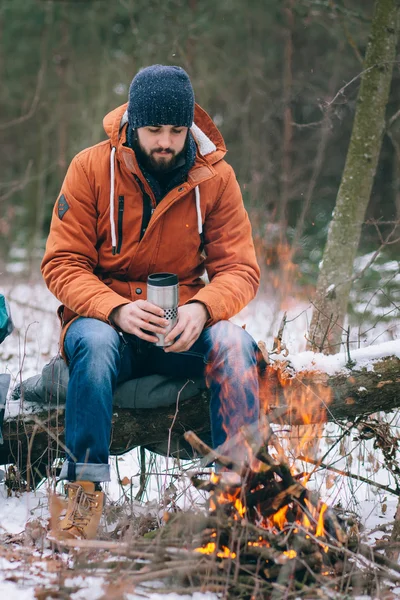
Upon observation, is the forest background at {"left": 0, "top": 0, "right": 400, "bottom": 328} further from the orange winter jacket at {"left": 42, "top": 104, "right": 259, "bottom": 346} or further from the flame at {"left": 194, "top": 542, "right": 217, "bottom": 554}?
the flame at {"left": 194, "top": 542, "right": 217, "bottom": 554}

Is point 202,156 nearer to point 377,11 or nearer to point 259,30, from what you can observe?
point 377,11

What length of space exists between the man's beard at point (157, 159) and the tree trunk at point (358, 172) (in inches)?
66.7

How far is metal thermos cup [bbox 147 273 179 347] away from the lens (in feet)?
9.34

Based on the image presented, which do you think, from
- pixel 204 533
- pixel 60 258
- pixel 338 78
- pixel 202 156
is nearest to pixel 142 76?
pixel 202 156

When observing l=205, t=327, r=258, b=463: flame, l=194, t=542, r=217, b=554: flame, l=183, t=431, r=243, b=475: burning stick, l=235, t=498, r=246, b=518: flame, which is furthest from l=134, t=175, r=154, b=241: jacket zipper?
l=194, t=542, r=217, b=554: flame

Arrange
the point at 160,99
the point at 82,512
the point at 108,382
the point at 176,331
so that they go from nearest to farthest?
the point at 82,512, the point at 108,382, the point at 176,331, the point at 160,99

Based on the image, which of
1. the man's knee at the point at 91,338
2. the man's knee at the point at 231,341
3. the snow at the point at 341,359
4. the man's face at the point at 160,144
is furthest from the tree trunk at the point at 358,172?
the man's knee at the point at 91,338

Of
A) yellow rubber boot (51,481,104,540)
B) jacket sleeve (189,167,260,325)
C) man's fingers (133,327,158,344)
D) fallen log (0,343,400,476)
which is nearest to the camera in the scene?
yellow rubber boot (51,481,104,540)

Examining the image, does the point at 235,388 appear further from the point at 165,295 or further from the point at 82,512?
the point at 82,512

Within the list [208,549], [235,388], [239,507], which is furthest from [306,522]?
[235,388]

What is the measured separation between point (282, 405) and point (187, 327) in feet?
2.03

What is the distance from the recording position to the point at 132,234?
125 inches

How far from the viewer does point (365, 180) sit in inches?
183

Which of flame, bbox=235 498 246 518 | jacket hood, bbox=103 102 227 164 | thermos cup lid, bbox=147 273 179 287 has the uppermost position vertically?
jacket hood, bbox=103 102 227 164
